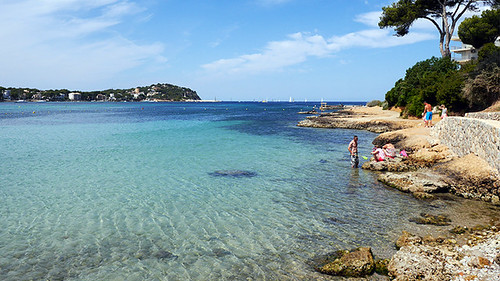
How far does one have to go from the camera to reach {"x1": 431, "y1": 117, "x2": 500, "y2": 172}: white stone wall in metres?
12.5

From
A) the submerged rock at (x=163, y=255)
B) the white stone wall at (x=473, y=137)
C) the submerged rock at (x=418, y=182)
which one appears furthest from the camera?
the submerged rock at (x=418, y=182)

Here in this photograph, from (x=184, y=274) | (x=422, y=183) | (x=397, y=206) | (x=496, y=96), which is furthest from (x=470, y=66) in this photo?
(x=184, y=274)

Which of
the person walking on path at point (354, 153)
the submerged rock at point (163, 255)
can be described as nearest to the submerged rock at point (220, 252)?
the submerged rock at point (163, 255)

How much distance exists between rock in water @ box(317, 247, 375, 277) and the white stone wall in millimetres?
8175

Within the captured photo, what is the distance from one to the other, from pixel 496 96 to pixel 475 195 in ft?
78.2

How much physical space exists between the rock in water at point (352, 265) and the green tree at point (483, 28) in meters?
57.2

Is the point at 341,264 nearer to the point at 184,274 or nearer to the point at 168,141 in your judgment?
the point at 184,274

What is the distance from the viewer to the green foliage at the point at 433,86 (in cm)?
3394

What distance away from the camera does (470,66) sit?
1412 inches

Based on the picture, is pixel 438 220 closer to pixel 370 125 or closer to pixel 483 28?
pixel 370 125

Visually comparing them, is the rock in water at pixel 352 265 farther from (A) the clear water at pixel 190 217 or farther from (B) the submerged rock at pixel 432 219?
(B) the submerged rock at pixel 432 219

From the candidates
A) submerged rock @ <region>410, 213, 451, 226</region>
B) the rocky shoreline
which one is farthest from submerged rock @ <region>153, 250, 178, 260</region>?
submerged rock @ <region>410, 213, 451, 226</region>

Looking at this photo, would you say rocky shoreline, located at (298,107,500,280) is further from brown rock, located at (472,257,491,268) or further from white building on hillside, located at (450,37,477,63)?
white building on hillside, located at (450,37,477,63)

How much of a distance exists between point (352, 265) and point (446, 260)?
6.82 ft
